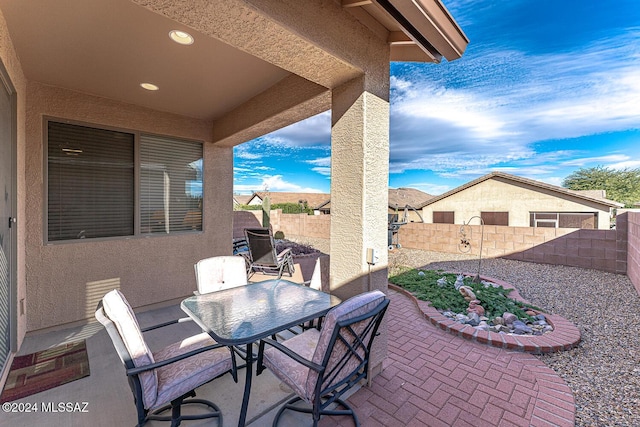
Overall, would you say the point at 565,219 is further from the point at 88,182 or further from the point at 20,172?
the point at 20,172

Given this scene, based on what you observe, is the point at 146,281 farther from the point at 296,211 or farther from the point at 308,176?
the point at 308,176

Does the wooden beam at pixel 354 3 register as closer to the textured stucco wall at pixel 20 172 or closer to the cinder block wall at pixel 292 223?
the textured stucco wall at pixel 20 172

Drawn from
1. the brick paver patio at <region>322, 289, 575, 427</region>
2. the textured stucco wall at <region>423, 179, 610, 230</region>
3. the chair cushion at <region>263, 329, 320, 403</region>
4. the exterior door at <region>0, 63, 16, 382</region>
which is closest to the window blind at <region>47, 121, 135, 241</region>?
the exterior door at <region>0, 63, 16, 382</region>

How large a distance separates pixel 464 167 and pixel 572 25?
782 inches

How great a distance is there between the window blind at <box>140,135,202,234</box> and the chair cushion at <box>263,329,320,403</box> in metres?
3.32

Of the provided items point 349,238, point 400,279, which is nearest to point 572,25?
point 400,279

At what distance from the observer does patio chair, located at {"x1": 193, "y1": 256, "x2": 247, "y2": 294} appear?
9.24ft

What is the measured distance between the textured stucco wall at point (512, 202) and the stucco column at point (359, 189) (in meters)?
16.1

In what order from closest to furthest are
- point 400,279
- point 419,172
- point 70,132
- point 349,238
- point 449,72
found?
point 349,238, point 70,132, point 400,279, point 449,72, point 419,172

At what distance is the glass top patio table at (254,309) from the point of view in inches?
70.1

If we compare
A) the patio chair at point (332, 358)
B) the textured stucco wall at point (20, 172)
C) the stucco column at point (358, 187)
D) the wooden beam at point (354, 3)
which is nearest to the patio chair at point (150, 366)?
the patio chair at point (332, 358)

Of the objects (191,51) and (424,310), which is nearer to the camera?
(191,51)

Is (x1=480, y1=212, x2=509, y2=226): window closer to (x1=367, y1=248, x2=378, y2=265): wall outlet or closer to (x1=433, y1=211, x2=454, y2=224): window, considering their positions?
(x1=433, y1=211, x2=454, y2=224): window

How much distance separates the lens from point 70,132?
3.50 metres
